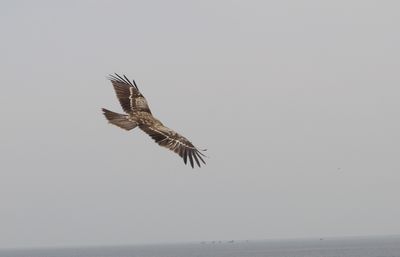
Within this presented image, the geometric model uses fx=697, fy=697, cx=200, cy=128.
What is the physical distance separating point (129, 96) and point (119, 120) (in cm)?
A: 173

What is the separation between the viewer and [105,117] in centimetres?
1563

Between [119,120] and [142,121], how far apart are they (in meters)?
0.54

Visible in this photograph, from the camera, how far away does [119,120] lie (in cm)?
1593

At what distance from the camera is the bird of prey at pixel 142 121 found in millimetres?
14562

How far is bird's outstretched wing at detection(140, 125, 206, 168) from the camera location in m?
14.1

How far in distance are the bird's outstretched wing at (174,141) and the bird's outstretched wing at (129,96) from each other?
48.6 inches

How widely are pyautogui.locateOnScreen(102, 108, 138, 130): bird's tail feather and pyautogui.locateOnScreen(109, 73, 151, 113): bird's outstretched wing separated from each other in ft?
2.80

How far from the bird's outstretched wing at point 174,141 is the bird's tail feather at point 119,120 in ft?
0.86

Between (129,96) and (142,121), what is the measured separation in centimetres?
165

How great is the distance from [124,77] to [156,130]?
2643mm

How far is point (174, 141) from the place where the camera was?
1518 centimetres

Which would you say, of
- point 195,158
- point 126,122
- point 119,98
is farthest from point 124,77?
point 195,158

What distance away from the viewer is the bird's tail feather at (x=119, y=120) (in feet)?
51.5

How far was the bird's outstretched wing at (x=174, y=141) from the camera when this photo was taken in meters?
14.1
